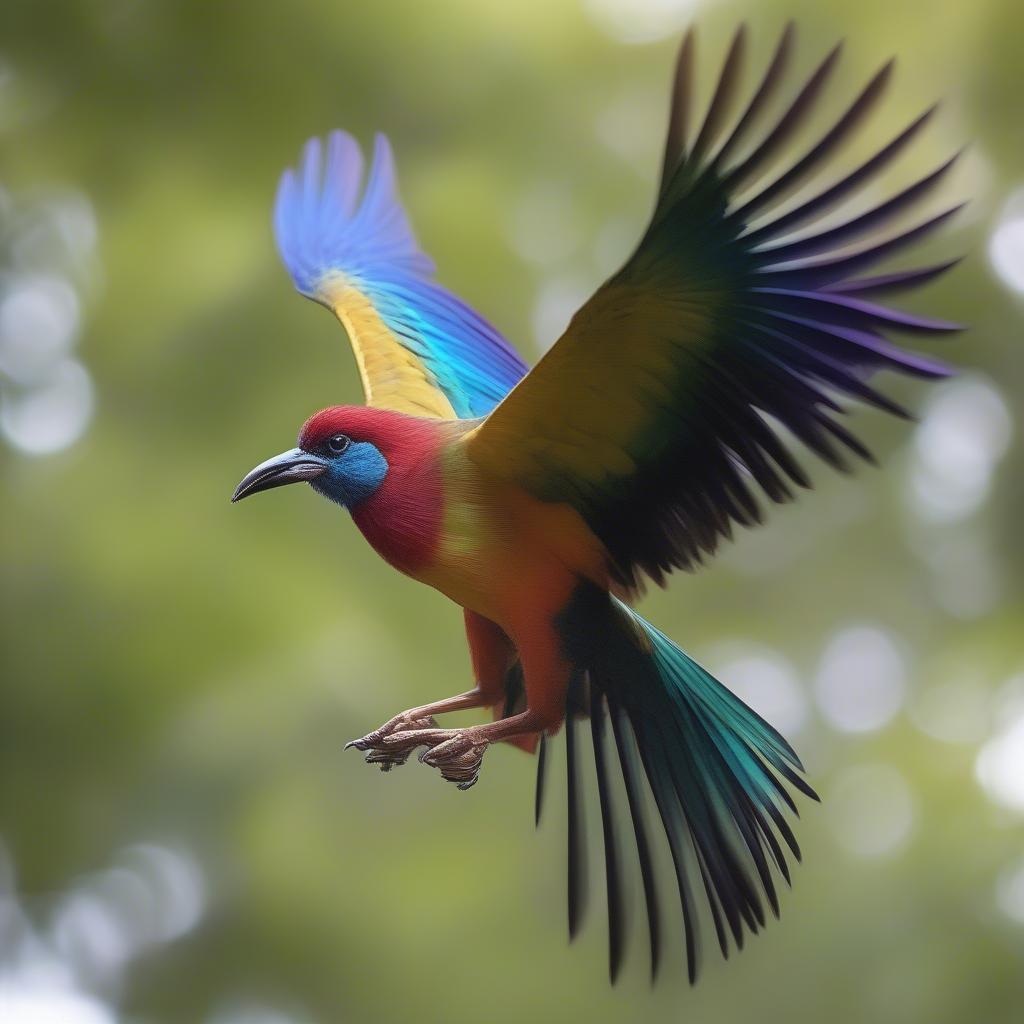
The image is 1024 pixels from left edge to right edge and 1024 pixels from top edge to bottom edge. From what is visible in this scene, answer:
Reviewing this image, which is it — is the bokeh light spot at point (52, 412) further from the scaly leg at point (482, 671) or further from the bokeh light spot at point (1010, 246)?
the scaly leg at point (482, 671)

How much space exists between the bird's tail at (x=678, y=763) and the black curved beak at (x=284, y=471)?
1.26 feet

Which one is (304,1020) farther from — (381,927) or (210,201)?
(210,201)

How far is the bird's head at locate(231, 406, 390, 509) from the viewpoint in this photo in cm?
180

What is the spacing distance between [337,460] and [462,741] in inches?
15.4

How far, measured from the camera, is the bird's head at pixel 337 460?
5.90 ft

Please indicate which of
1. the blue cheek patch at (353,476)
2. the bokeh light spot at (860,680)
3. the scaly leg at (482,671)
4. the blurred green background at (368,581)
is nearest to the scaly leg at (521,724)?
the scaly leg at (482,671)

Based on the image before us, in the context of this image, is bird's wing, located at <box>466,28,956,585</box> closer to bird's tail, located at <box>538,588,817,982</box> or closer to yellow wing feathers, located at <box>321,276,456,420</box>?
bird's tail, located at <box>538,588,817,982</box>

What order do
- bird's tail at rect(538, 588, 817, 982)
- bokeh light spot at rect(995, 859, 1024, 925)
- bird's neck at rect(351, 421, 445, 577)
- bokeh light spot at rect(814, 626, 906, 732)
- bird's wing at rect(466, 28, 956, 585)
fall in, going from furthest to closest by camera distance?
bokeh light spot at rect(814, 626, 906, 732)
bokeh light spot at rect(995, 859, 1024, 925)
bird's tail at rect(538, 588, 817, 982)
bird's neck at rect(351, 421, 445, 577)
bird's wing at rect(466, 28, 956, 585)

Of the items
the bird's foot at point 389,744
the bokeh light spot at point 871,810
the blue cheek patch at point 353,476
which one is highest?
the bokeh light spot at point 871,810

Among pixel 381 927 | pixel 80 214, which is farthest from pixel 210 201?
pixel 381 927

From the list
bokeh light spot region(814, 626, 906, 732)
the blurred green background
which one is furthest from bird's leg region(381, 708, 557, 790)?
bokeh light spot region(814, 626, 906, 732)

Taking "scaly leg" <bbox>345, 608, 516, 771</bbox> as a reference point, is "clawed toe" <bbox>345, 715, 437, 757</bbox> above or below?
below

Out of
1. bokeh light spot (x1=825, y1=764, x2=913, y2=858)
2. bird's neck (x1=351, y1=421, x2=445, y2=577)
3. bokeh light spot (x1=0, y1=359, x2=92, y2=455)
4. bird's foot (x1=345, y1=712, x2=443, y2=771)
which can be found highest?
bokeh light spot (x1=0, y1=359, x2=92, y2=455)

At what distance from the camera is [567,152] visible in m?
7.02
